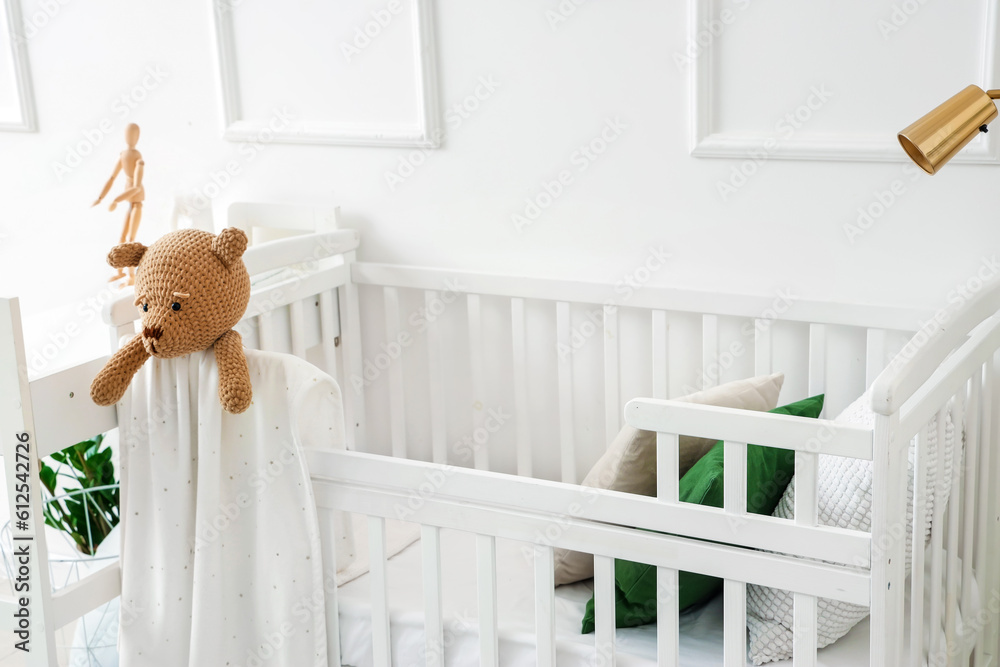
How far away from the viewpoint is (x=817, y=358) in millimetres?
1726

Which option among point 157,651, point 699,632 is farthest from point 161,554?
point 699,632

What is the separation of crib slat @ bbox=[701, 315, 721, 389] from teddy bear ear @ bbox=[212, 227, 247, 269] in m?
0.82

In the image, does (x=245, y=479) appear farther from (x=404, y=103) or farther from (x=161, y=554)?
(x=404, y=103)

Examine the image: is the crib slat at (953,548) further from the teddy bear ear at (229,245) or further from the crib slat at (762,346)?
the teddy bear ear at (229,245)

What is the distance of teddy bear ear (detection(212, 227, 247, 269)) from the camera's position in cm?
138

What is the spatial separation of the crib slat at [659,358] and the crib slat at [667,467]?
0.64 meters

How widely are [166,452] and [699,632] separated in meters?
0.78

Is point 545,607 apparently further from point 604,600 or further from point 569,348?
point 569,348
